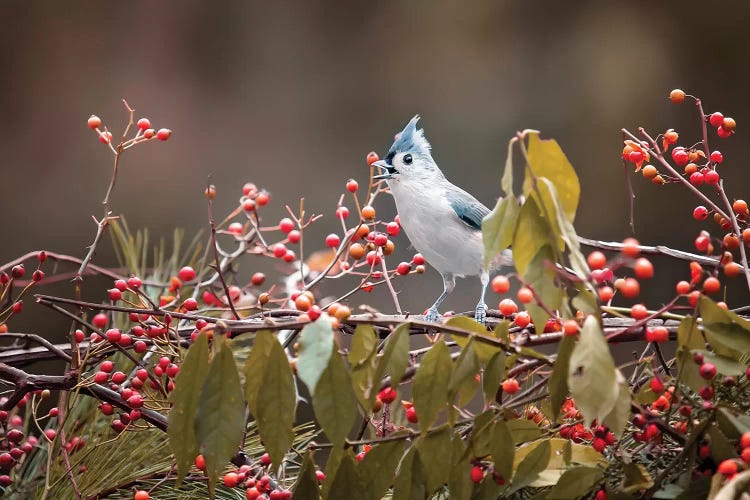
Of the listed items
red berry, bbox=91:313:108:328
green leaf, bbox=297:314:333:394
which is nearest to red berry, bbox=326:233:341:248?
red berry, bbox=91:313:108:328

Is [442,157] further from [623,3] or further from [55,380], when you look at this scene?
[55,380]

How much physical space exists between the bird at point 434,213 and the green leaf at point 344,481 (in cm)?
62

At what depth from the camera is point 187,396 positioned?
1.73ft

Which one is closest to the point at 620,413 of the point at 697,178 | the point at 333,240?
the point at 697,178

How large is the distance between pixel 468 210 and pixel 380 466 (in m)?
0.80

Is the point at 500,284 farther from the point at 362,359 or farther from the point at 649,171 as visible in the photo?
the point at 649,171

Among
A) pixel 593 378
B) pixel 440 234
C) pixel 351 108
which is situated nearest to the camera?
pixel 593 378

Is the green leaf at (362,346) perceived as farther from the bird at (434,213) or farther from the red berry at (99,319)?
the bird at (434,213)

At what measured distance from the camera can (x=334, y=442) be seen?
0.49 m

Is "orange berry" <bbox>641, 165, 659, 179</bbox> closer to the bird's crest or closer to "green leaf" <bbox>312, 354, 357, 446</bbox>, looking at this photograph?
"green leaf" <bbox>312, 354, 357, 446</bbox>

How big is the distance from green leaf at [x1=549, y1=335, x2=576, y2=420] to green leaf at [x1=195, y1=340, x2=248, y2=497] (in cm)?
19

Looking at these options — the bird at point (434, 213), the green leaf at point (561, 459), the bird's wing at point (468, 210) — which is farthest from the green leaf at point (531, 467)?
the bird's wing at point (468, 210)

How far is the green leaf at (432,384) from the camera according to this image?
1.66 feet

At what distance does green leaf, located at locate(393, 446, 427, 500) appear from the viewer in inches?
21.3
